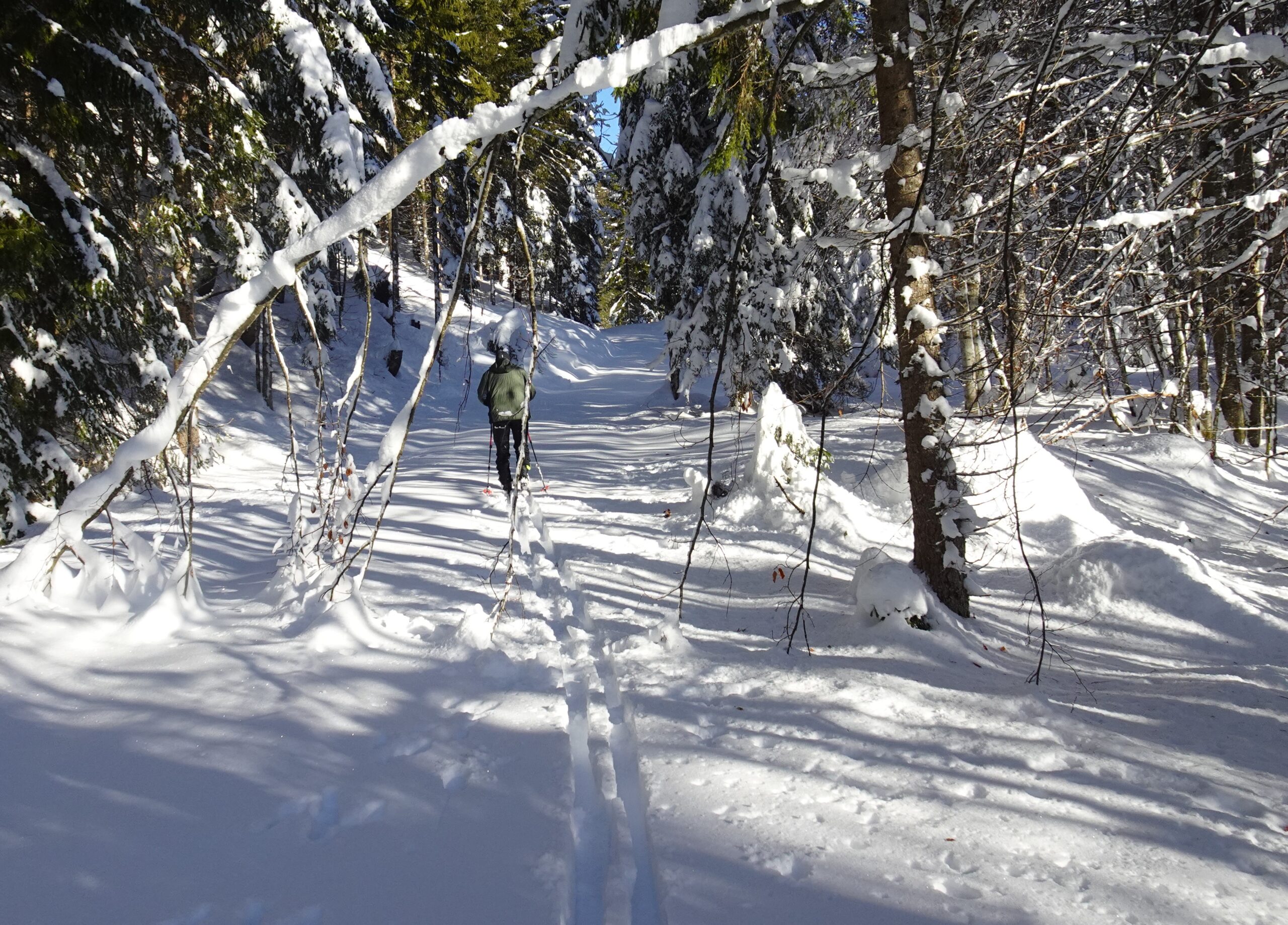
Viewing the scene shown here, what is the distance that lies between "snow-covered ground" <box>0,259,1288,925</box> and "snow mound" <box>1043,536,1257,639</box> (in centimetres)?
2

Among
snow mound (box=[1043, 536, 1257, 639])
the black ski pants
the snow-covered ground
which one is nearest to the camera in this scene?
the snow-covered ground

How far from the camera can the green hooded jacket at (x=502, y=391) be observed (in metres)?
8.43

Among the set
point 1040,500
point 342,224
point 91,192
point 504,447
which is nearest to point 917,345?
point 342,224

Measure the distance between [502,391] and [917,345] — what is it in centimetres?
569

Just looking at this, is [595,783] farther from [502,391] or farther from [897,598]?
[502,391]

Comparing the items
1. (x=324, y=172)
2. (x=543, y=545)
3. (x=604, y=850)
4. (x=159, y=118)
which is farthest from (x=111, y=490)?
(x=324, y=172)

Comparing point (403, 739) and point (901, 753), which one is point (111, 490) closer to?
point (403, 739)

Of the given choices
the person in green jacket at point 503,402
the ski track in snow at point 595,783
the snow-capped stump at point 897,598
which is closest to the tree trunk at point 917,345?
the snow-capped stump at point 897,598

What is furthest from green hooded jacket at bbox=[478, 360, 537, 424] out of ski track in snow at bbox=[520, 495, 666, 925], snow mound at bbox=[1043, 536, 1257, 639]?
snow mound at bbox=[1043, 536, 1257, 639]

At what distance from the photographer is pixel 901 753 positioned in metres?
2.88

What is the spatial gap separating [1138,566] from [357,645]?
18.1 ft

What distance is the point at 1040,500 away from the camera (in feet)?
22.4

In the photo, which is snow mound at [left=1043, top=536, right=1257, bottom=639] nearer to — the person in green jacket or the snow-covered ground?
the snow-covered ground

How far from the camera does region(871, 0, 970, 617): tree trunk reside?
13.0ft
